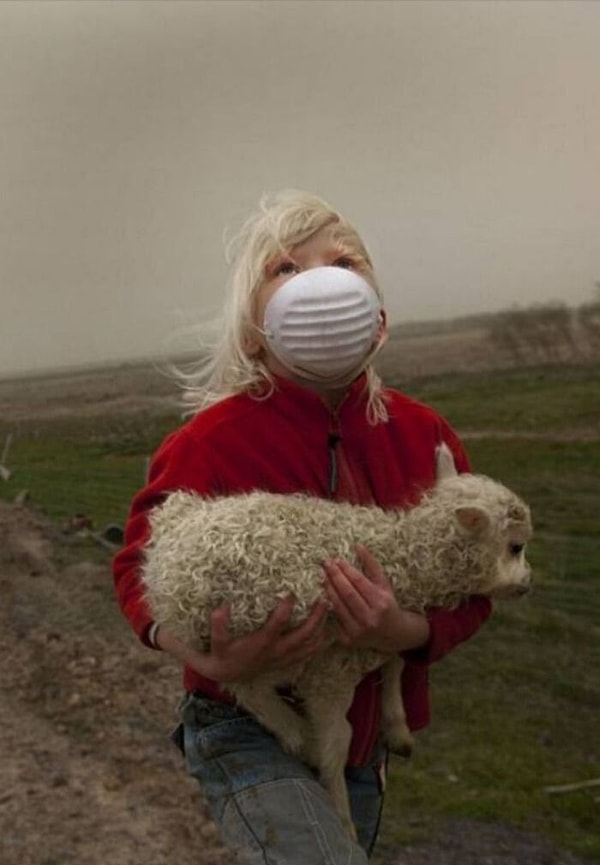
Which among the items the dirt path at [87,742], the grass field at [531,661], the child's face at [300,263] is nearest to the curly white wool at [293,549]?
the child's face at [300,263]

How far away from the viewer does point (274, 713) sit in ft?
5.84

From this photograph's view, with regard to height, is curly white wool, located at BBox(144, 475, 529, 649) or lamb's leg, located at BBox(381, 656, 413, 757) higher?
curly white wool, located at BBox(144, 475, 529, 649)

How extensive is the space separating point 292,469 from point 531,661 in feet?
5.91

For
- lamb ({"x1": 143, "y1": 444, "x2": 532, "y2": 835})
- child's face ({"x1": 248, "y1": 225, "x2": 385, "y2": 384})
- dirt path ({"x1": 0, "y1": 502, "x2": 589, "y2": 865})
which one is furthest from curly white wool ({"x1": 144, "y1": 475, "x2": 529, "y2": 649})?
dirt path ({"x1": 0, "y1": 502, "x2": 589, "y2": 865})

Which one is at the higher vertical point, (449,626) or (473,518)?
(473,518)

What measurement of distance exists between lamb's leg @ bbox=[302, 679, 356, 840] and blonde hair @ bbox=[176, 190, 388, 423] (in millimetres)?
474

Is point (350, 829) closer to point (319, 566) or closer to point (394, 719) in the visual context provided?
point (394, 719)

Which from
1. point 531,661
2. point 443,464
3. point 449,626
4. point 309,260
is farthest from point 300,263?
point 531,661

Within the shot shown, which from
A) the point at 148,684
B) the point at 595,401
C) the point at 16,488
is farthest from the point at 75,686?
the point at 595,401

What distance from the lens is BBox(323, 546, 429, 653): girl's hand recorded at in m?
1.67

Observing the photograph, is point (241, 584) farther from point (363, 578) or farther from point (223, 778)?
point (223, 778)

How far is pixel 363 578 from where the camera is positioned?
5.55 ft

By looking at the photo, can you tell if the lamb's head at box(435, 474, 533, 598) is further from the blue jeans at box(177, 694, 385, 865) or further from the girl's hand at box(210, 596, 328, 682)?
the blue jeans at box(177, 694, 385, 865)

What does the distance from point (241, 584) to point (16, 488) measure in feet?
8.44
